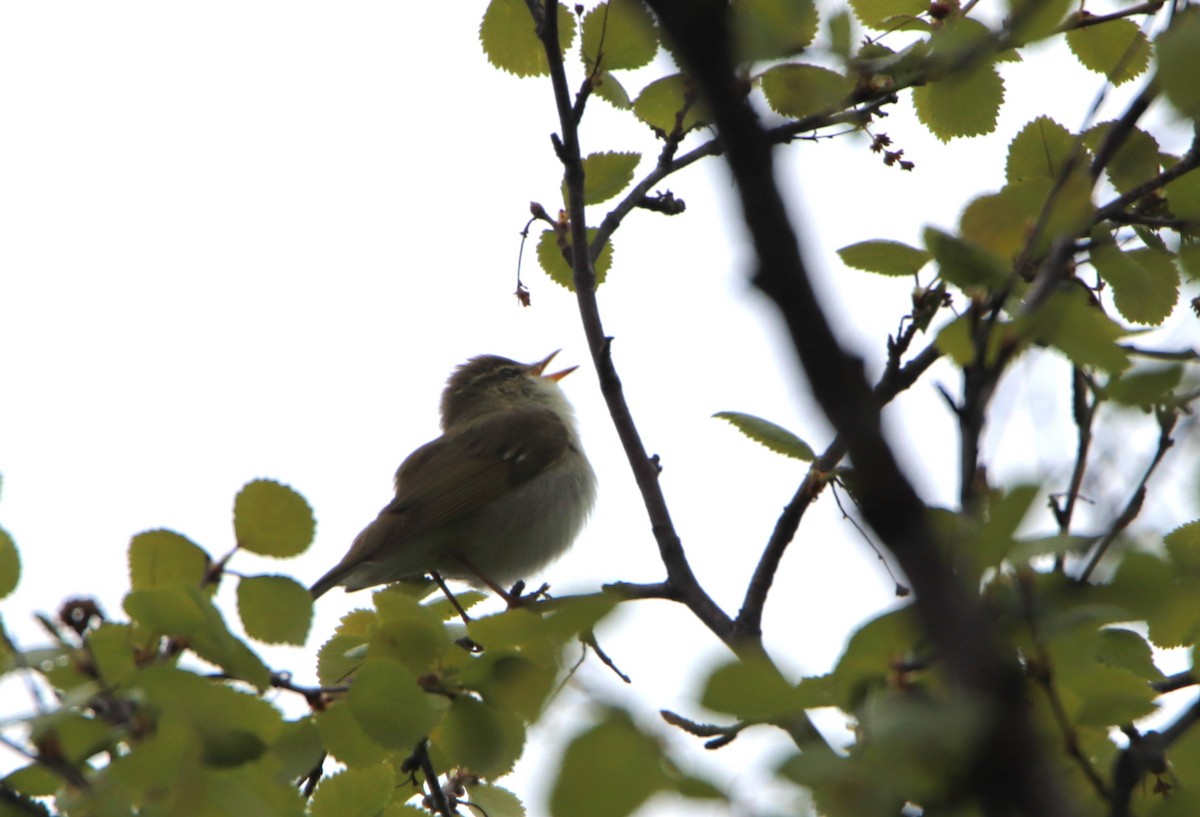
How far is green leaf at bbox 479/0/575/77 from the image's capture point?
357cm

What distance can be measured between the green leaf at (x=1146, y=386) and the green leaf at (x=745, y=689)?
611mm

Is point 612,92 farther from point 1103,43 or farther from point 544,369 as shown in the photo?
point 544,369

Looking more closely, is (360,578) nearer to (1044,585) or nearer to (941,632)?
(1044,585)

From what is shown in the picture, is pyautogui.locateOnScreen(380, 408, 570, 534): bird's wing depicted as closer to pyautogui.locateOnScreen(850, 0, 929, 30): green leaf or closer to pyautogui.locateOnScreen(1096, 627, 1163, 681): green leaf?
pyautogui.locateOnScreen(850, 0, 929, 30): green leaf

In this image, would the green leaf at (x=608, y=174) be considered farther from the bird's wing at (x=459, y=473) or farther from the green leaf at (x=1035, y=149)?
the bird's wing at (x=459, y=473)

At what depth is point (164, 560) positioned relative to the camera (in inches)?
87.1

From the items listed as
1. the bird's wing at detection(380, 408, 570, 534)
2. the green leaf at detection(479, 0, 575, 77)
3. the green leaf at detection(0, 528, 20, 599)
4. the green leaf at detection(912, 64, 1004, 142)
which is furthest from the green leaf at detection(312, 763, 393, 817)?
the bird's wing at detection(380, 408, 570, 534)

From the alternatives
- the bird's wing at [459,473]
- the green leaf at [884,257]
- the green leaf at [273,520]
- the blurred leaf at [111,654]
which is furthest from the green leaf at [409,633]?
the bird's wing at [459,473]

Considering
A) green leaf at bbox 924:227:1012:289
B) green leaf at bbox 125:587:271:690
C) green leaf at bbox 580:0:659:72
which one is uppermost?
green leaf at bbox 580:0:659:72

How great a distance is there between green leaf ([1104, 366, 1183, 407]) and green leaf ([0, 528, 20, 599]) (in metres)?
1.75

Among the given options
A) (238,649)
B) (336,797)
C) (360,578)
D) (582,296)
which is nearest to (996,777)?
(238,649)

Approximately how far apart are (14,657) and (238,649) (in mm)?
316

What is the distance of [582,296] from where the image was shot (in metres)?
3.46

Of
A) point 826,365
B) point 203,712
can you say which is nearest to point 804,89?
point 203,712
